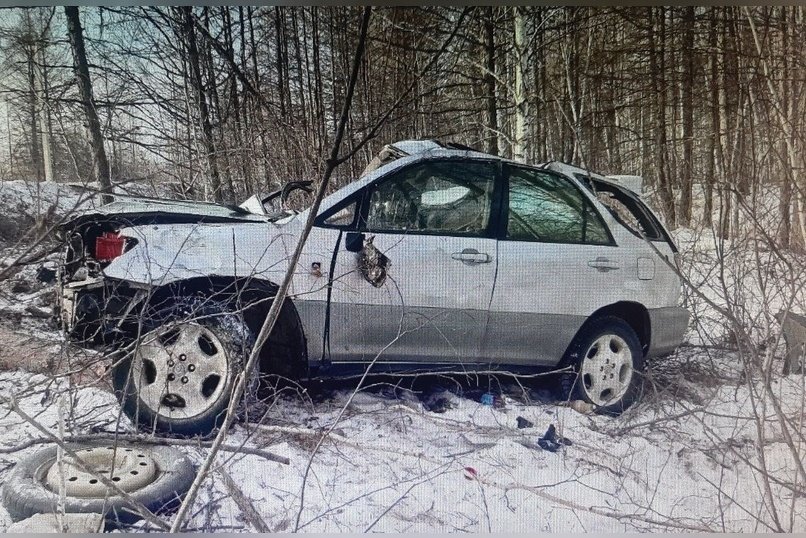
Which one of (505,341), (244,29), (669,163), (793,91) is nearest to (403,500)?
(505,341)

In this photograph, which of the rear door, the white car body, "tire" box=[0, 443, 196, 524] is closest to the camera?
"tire" box=[0, 443, 196, 524]

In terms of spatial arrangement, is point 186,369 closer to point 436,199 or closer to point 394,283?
point 394,283

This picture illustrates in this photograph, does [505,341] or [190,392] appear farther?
[505,341]

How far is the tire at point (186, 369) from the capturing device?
1723 mm

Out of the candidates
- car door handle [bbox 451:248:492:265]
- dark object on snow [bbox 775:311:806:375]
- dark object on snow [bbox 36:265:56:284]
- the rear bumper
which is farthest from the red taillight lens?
dark object on snow [bbox 775:311:806:375]

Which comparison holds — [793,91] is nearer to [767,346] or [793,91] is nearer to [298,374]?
[767,346]

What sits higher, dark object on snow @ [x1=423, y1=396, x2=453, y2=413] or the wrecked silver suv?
the wrecked silver suv

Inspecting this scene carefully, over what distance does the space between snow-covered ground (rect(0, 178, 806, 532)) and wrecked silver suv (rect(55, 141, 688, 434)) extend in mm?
91

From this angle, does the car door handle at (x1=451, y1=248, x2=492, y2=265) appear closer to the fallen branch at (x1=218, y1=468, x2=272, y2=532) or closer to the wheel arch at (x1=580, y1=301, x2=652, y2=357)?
the wheel arch at (x1=580, y1=301, x2=652, y2=357)

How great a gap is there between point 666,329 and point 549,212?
1.89 ft

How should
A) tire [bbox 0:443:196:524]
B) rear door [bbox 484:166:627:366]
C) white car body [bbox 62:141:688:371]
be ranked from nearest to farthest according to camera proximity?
tire [bbox 0:443:196:524] → white car body [bbox 62:141:688:371] → rear door [bbox 484:166:627:366]

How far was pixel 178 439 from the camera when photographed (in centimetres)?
173

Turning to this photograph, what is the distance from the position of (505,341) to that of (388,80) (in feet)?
3.12

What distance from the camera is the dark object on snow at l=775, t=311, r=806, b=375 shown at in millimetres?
1808
